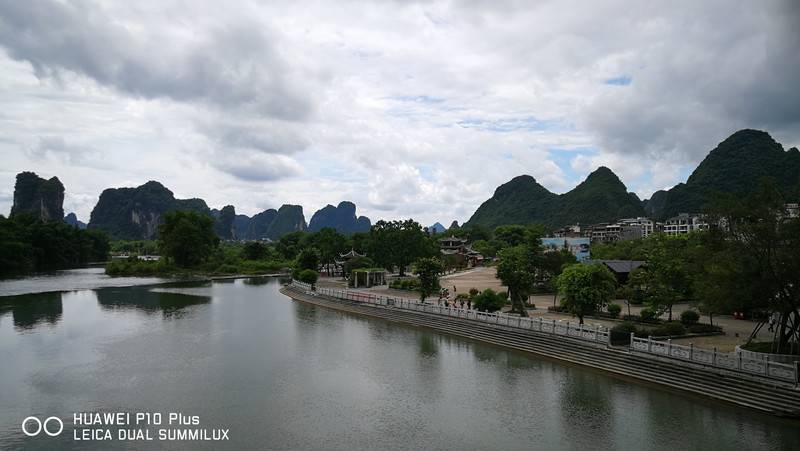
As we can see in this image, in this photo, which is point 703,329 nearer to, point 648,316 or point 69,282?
point 648,316

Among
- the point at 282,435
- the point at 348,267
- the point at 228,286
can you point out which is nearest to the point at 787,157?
the point at 348,267

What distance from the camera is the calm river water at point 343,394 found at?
19.1m

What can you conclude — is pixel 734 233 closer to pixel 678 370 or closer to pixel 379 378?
pixel 678 370

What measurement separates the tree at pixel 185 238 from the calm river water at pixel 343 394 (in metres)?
63.0

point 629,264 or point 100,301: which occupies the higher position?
point 629,264

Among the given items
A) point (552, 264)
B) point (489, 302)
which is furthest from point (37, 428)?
point (552, 264)

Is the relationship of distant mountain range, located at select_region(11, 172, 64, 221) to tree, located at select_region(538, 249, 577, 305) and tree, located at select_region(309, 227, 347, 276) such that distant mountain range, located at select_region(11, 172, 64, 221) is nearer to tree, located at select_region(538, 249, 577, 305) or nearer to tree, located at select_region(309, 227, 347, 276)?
tree, located at select_region(309, 227, 347, 276)

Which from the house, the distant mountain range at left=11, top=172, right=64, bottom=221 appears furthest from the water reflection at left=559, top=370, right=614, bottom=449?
the distant mountain range at left=11, top=172, right=64, bottom=221

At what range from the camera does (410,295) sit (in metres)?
58.9

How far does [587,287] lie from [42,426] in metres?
28.7

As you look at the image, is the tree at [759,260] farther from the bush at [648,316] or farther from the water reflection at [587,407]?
the bush at [648,316]

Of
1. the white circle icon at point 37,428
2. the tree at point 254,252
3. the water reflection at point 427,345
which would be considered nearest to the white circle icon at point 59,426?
the white circle icon at point 37,428

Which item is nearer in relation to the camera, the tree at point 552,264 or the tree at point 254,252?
the tree at point 552,264

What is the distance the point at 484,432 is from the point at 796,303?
14.6 metres
